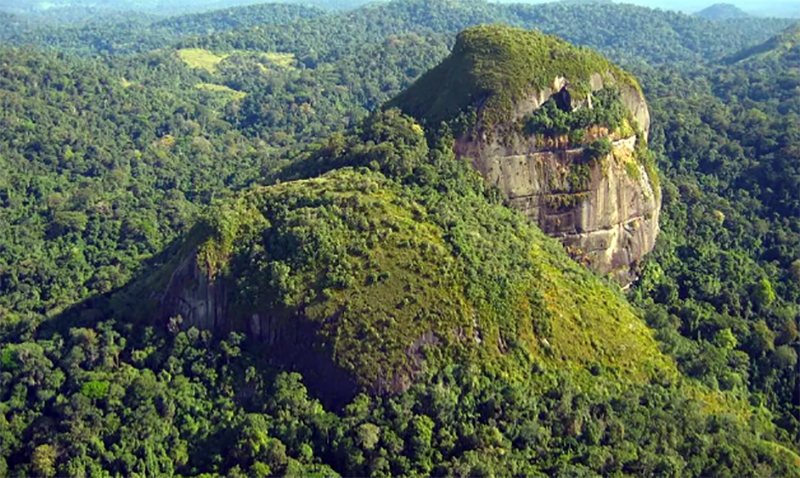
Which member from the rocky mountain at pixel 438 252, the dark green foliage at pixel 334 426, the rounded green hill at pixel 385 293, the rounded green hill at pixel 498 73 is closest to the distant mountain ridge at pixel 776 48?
the rounded green hill at pixel 498 73

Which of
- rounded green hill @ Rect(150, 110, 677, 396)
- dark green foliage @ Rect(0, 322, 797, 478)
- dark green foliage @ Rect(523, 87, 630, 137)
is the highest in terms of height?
dark green foliage @ Rect(523, 87, 630, 137)

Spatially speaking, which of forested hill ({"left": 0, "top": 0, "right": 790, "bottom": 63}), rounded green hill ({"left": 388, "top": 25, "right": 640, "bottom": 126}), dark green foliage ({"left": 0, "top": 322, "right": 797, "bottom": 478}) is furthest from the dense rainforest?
forested hill ({"left": 0, "top": 0, "right": 790, "bottom": 63})

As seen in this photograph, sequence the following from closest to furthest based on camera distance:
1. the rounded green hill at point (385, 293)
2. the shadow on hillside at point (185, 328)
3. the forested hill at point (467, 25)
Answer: the shadow on hillside at point (185, 328)
the rounded green hill at point (385, 293)
the forested hill at point (467, 25)

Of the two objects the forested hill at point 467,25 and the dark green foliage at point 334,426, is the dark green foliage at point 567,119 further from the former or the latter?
the forested hill at point 467,25

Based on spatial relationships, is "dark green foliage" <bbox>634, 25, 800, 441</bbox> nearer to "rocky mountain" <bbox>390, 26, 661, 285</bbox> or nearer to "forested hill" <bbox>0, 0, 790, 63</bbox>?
"rocky mountain" <bbox>390, 26, 661, 285</bbox>

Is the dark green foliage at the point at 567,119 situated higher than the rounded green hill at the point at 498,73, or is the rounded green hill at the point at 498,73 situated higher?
the rounded green hill at the point at 498,73

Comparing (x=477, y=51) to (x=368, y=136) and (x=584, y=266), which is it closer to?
(x=368, y=136)

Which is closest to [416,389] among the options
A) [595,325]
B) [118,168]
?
[595,325]

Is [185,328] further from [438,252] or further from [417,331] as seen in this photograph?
[438,252]

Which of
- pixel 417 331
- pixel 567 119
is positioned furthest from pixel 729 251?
pixel 417 331
